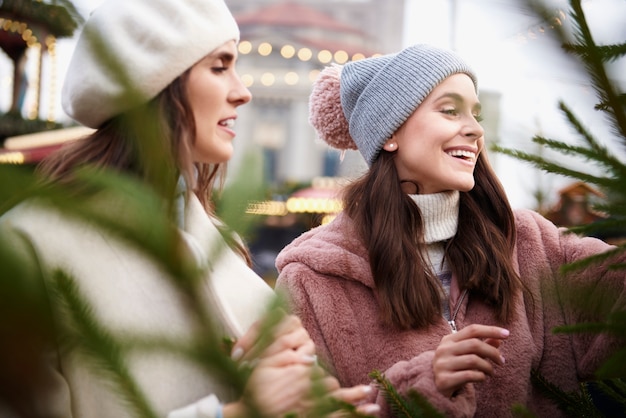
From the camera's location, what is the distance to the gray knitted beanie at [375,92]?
130 centimetres

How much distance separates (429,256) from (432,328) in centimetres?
17

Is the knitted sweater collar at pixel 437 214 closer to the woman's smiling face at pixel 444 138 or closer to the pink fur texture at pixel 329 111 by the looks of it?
the woman's smiling face at pixel 444 138

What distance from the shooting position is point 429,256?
1333 millimetres

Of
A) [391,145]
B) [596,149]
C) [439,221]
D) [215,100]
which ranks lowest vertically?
[439,221]

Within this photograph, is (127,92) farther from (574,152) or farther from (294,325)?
(574,152)

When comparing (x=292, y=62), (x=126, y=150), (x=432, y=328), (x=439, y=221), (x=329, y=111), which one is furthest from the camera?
(x=292, y=62)

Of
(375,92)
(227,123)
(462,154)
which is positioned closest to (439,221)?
(462,154)

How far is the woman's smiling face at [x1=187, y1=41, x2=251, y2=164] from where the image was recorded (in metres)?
0.89

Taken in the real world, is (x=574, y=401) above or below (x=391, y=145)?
below

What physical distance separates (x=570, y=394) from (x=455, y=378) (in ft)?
0.55

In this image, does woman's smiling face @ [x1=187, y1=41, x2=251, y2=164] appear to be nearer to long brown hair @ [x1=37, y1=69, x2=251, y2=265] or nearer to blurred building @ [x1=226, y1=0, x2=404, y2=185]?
long brown hair @ [x1=37, y1=69, x2=251, y2=265]

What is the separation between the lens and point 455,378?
97cm

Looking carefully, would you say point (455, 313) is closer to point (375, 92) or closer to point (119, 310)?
point (375, 92)

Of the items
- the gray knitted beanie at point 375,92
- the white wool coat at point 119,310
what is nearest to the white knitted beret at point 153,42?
the white wool coat at point 119,310
